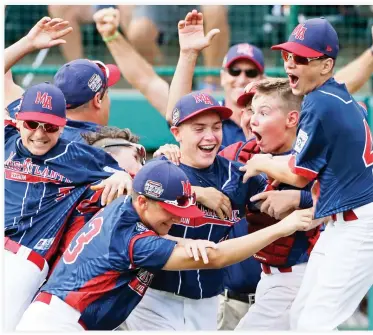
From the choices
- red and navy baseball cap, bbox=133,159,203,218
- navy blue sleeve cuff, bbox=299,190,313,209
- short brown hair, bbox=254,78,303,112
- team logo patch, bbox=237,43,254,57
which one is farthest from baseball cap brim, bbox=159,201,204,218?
team logo patch, bbox=237,43,254,57

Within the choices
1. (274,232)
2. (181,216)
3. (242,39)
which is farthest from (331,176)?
(242,39)

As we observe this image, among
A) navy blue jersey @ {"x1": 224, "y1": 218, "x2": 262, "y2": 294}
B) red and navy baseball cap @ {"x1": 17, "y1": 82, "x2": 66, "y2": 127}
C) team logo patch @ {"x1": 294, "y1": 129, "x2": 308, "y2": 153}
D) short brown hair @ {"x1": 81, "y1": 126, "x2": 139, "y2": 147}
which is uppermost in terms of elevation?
red and navy baseball cap @ {"x1": 17, "y1": 82, "x2": 66, "y2": 127}

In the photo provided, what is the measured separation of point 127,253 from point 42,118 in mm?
876

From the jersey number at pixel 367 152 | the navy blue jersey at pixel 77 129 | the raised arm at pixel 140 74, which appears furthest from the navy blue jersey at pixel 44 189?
the raised arm at pixel 140 74

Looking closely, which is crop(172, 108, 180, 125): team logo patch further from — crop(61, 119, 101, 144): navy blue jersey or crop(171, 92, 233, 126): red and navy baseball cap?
crop(61, 119, 101, 144): navy blue jersey

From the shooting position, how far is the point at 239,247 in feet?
13.5

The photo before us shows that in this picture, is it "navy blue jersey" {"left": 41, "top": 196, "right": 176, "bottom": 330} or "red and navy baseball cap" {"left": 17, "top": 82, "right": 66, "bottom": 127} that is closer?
"navy blue jersey" {"left": 41, "top": 196, "right": 176, "bottom": 330}

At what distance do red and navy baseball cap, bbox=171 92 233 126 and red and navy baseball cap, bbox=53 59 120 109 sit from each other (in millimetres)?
591

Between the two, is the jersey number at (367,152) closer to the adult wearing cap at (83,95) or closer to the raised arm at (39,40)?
the adult wearing cap at (83,95)

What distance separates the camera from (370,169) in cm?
446

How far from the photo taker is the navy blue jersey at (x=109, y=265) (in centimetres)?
410

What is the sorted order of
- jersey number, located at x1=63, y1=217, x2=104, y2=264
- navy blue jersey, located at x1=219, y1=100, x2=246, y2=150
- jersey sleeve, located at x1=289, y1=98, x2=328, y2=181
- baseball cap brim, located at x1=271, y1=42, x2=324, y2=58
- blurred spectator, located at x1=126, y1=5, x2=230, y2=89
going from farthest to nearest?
1. blurred spectator, located at x1=126, y1=5, x2=230, y2=89
2. navy blue jersey, located at x1=219, y1=100, x2=246, y2=150
3. baseball cap brim, located at x1=271, y1=42, x2=324, y2=58
4. jersey sleeve, located at x1=289, y1=98, x2=328, y2=181
5. jersey number, located at x1=63, y1=217, x2=104, y2=264

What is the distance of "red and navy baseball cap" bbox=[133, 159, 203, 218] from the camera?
13.5 ft

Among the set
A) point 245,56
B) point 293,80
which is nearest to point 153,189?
point 293,80
